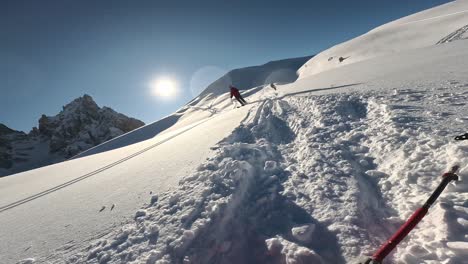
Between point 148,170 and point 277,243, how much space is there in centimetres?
419

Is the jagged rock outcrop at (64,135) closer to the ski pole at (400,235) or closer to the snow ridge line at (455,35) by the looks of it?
the snow ridge line at (455,35)

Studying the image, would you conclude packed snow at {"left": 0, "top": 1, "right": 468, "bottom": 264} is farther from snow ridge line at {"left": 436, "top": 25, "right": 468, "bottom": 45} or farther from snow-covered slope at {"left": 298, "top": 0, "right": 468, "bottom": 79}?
snow-covered slope at {"left": 298, "top": 0, "right": 468, "bottom": 79}

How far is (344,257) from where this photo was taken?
298 cm

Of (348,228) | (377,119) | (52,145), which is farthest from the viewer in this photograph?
(52,145)

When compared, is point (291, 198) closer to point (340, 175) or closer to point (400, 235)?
point (340, 175)

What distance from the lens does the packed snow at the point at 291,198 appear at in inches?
126

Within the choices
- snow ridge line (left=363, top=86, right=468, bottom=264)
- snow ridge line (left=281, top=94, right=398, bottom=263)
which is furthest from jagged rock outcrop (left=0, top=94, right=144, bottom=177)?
snow ridge line (left=363, top=86, right=468, bottom=264)

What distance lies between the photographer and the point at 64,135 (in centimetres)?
12431

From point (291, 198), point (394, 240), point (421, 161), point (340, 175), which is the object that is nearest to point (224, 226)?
point (291, 198)

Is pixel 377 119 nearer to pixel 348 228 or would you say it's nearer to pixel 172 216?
pixel 348 228

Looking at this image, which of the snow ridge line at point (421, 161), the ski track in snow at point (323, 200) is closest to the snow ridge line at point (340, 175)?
the ski track in snow at point (323, 200)

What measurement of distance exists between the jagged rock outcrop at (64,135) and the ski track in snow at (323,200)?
111 meters

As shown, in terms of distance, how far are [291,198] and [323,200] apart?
49cm

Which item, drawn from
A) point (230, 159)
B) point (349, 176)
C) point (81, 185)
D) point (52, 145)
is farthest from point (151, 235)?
point (52, 145)
